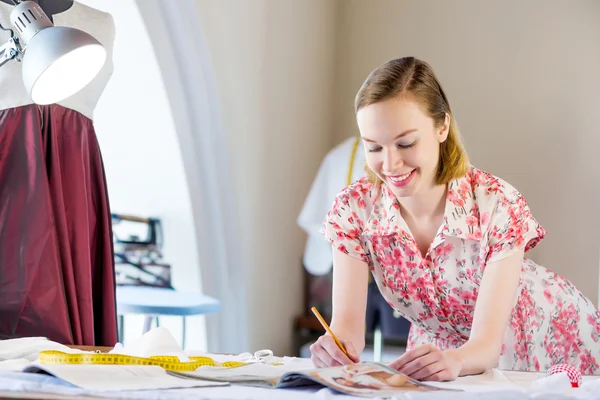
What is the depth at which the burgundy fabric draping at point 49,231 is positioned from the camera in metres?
1.63

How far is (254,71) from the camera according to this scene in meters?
3.27

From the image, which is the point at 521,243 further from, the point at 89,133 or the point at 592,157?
the point at 592,157

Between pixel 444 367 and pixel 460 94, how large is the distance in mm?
2869

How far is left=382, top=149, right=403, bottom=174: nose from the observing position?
1551mm

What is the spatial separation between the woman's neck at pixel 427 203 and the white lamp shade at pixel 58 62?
757 mm

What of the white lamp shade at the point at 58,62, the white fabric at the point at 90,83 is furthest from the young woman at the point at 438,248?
the white fabric at the point at 90,83

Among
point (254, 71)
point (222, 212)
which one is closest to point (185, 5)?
point (254, 71)

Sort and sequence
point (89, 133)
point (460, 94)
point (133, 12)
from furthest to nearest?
point (460, 94) → point (133, 12) → point (89, 133)

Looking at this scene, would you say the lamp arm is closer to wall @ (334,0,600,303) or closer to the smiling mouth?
the smiling mouth

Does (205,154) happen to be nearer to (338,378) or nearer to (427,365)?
(427,365)

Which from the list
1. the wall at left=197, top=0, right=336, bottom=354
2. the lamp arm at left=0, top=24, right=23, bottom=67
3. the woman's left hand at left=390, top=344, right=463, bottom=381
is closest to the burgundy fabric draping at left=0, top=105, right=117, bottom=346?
the lamp arm at left=0, top=24, right=23, bottom=67

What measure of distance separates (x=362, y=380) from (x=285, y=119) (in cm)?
260

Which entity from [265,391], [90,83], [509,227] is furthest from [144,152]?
[265,391]

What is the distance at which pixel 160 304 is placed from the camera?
238cm
